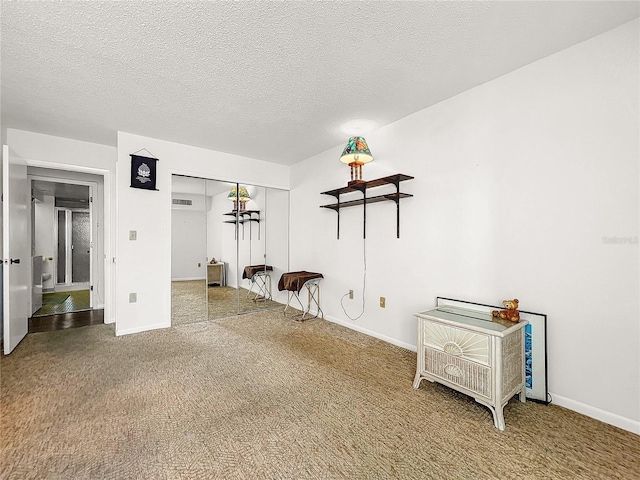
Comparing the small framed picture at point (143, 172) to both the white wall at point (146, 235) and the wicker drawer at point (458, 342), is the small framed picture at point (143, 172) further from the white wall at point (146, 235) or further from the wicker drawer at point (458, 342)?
the wicker drawer at point (458, 342)

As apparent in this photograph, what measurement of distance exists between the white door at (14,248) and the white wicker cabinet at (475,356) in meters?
3.91

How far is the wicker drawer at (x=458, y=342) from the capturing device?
185 centimetres

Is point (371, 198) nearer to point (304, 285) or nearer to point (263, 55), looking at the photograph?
point (304, 285)

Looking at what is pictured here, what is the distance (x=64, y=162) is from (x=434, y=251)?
4643 millimetres

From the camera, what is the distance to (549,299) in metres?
2.03

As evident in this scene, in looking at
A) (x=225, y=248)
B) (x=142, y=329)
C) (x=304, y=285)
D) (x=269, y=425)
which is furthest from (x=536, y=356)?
(x=142, y=329)

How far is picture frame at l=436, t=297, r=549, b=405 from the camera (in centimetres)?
201

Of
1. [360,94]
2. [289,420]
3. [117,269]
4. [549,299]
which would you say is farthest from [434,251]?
[117,269]

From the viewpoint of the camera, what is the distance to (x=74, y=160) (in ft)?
12.1

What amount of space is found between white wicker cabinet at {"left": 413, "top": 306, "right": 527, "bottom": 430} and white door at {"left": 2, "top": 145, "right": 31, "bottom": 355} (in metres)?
3.91

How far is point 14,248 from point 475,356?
4440 mm

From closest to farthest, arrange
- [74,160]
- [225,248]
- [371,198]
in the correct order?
[371,198] < [74,160] < [225,248]

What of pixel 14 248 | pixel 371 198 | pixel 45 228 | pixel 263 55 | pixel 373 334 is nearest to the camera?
pixel 263 55

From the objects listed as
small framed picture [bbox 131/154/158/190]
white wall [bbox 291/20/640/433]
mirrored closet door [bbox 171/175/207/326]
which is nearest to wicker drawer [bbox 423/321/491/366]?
white wall [bbox 291/20/640/433]
